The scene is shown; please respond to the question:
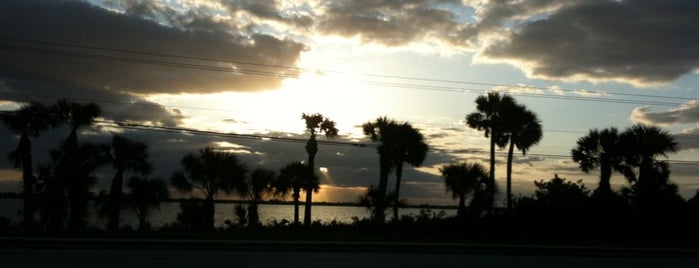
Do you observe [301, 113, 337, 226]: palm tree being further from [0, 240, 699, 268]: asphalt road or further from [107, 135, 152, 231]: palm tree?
[0, 240, 699, 268]: asphalt road

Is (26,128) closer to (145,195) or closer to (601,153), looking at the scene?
(145,195)

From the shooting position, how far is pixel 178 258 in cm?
1505

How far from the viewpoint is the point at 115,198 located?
40406 mm

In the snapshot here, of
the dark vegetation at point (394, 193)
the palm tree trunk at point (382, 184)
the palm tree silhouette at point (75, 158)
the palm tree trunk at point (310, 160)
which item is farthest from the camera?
the palm tree trunk at point (310, 160)

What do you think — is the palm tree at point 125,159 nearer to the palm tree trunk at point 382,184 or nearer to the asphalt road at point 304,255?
the palm tree trunk at point 382,184

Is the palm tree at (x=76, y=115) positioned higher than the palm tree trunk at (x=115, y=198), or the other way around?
the palm tree at (x=76, y=115)

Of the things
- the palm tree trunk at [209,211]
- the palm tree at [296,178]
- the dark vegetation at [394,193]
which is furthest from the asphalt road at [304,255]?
the palm tree at [296,178]

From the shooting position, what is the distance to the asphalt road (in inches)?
563

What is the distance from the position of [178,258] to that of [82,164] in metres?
27.2

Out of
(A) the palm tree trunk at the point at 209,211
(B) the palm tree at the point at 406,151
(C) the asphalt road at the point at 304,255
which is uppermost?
(B) the palm tree at the point at 406,151

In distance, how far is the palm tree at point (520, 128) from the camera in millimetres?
49969

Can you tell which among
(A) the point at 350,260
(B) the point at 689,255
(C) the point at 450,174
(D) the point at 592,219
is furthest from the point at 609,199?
(A) the point at 350,260

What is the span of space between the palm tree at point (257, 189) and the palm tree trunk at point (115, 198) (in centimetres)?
791

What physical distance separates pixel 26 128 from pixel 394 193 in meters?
24.0
